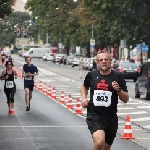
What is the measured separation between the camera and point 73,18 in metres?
94.2

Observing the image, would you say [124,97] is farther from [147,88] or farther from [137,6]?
[137,6]

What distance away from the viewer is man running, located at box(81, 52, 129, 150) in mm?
11070

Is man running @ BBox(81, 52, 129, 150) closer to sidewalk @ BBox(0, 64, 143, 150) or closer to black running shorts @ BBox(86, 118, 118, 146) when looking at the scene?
black running shorts @ BBox(86, 118, 118, 146)

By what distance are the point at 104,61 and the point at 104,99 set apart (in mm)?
557

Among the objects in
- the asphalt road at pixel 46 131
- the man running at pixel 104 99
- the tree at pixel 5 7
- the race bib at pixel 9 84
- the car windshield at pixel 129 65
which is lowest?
the car windshield at pixel 129 65

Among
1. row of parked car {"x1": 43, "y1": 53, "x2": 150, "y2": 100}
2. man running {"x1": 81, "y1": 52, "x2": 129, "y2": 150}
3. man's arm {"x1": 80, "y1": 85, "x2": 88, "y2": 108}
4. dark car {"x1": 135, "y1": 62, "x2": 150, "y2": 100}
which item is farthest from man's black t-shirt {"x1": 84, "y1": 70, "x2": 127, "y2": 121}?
dark car {"x1": 135, "y1": 62, "x2": 150, "y2": 100}

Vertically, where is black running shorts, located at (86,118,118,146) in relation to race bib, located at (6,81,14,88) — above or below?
above

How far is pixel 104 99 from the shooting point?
36.7 ft

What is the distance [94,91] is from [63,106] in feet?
59.0

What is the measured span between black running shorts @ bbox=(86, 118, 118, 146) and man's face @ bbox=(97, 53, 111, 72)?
740 millimetres

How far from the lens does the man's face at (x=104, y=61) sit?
432 inches

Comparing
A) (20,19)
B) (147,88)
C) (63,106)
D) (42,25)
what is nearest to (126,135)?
(63,106)

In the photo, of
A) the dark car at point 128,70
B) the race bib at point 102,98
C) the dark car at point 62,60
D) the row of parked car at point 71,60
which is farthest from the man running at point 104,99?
the dark car at point 62,60

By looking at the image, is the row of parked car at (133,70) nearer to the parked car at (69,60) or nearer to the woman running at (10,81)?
the parked car at (69,60)
